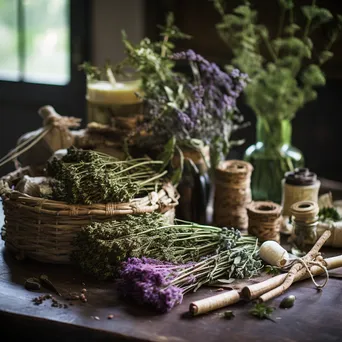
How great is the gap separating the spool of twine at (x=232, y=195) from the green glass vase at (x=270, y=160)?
17 centimetres

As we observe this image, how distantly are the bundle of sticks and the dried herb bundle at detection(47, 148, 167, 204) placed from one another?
13.5 inches

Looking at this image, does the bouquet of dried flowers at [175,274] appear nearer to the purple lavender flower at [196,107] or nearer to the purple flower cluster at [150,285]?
the purple flower cluster at [150,285]

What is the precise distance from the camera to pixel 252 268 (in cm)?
160

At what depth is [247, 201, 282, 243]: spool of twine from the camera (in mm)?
1754

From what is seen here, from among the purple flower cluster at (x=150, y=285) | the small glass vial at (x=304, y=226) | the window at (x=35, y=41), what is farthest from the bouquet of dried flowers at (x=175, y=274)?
the window at (x=35, y=41)

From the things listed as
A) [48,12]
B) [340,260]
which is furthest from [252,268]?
[48,12]

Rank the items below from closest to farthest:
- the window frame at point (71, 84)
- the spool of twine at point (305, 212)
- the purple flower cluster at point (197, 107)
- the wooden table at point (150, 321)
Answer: the wooden table at point (150, 321)
the spool of twine at point (305, 212)
the purple flower cluster at point (197, 107)
the window frame at point (71, 84)

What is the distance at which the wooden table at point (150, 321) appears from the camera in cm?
133

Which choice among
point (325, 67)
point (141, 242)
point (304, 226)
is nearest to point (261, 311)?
point (141, 242)

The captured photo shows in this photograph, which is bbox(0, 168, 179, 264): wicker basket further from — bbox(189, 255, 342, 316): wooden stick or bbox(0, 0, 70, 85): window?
bbox(0, 0, 70, 85): window

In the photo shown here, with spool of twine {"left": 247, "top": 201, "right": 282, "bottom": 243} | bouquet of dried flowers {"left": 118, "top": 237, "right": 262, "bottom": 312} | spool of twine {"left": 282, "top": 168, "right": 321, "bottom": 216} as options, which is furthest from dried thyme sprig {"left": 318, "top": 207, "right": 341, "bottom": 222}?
bouquet of dried flowers {"left": 118, "top": 237, "right": 262, "bottom": 312}

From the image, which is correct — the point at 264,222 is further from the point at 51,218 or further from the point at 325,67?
the point at 325,67

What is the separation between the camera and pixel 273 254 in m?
1.61

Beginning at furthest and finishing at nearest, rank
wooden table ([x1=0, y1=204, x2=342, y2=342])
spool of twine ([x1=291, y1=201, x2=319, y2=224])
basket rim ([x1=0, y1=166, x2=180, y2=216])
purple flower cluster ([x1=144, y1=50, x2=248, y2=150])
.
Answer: purple flower cluster ([x1=144, y1=50, x2=248, y2=150]) → spool of twine ([x1=291, y1=201, x2=319, y2=224]) → basket rim ([x1=0, y1=166, x2=180, y2=216]) → wooden table ([x1=0, y1=204, x2=342, y2=342])
